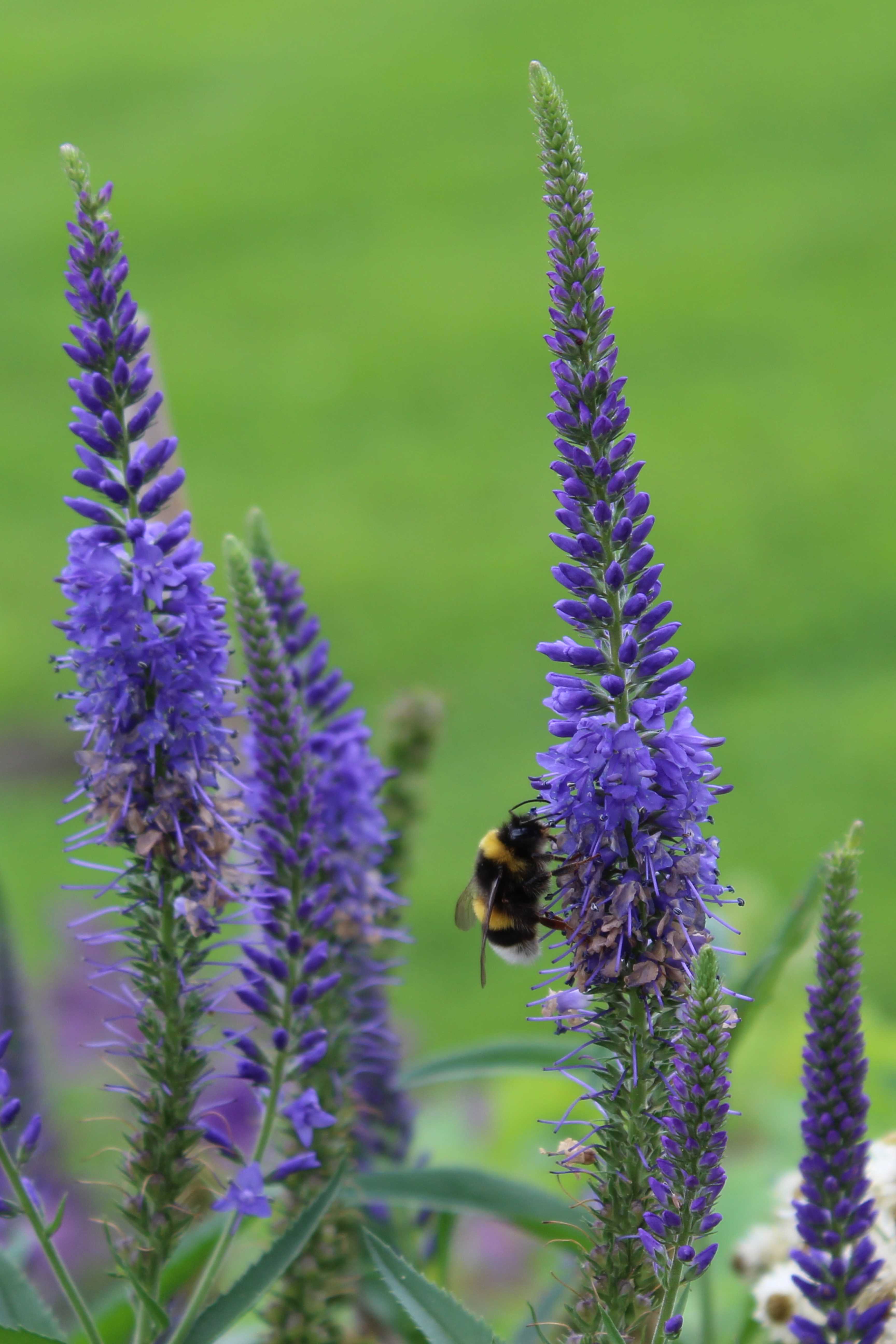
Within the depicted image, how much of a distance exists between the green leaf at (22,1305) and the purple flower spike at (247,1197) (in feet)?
0.89

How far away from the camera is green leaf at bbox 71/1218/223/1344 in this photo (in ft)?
7.75

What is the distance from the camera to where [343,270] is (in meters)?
11.2

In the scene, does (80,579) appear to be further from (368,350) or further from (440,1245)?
(368,350)

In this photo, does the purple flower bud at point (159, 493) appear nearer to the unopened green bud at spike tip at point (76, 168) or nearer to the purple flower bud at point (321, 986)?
the unopened green bud at spike tip at point (76, 168)

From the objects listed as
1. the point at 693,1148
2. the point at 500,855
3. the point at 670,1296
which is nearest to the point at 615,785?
the point at 693,1148

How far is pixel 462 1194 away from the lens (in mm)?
2357

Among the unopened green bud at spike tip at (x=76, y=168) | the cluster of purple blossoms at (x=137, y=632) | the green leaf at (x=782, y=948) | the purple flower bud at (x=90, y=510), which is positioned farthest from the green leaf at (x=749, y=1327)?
the unopened green bud at spike tip at (x=76, y=168)

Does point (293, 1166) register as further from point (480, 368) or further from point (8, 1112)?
point (480, 368)

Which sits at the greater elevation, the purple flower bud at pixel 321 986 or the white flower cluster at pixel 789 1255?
the purple flower bud at pixel 321 986

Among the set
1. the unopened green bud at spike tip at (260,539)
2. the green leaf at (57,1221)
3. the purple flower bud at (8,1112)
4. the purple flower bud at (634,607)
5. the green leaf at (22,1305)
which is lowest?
the green leaf at (22,1305)

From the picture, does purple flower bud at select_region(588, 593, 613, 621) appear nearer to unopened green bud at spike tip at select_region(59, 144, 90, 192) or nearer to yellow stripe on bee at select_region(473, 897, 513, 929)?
unopened green bud at spike tip at select_region(59, 144, 90, 192)

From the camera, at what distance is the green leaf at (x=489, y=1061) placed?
8.57 ft

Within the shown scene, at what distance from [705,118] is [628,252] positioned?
2281 millimetres

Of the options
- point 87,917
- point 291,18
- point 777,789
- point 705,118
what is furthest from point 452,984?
point 291,18
